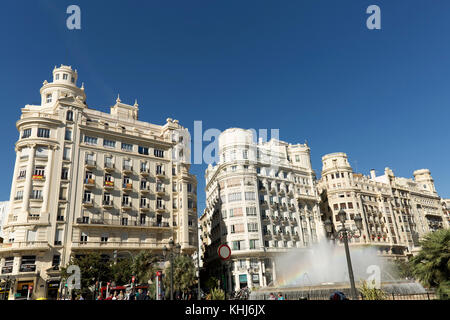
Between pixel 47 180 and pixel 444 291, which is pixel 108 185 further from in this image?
pixel 444 291

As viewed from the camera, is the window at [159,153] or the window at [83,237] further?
the window at [159,153]

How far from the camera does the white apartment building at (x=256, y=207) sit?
54812 mm

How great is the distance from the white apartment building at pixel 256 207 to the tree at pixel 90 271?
2251 cm

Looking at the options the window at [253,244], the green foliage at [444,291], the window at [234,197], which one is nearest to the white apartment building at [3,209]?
the window at [234,197]

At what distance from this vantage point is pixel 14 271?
38.3 meters

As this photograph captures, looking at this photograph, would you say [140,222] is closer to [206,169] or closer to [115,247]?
[115,247]

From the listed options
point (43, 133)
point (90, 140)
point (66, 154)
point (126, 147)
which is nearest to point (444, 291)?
point (126, 147)

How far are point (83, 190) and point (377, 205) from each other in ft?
218

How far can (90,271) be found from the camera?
123 feet

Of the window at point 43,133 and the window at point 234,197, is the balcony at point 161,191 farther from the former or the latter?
the window at point 43,133

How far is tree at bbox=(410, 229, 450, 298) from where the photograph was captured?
16.2 m

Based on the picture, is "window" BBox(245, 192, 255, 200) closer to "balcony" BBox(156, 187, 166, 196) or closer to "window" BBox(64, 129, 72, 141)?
"balcony" BBox(156, 187, 166, 196)
